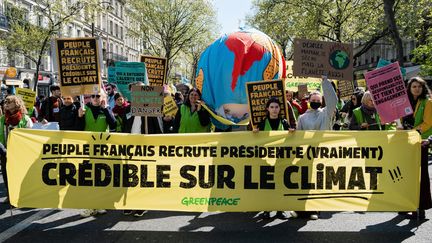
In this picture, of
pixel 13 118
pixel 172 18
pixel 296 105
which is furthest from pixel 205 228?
pixel 172 18

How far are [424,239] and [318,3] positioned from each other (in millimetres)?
25154

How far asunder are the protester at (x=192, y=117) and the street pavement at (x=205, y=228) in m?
1.35

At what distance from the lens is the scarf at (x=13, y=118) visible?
699 centimetres

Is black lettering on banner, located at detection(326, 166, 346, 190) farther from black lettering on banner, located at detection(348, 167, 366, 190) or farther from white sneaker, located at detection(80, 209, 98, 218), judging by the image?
white sneaker, located at detection(80, 209, 98, 218)

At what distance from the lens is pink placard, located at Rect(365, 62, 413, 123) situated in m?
5.89

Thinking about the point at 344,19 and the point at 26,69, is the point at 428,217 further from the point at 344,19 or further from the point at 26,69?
the point at 26,69

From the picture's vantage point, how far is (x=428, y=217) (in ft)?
19.9

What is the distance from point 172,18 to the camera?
145 ft

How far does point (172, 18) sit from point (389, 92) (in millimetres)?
39753

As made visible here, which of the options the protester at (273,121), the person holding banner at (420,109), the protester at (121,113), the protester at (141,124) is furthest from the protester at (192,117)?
the person holding banner at (420,109)

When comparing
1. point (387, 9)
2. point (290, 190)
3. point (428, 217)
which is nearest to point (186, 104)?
point (290, 190)

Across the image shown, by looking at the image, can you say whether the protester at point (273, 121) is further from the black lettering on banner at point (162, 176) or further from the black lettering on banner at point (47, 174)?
the black lettering on banner at point (47, 174)

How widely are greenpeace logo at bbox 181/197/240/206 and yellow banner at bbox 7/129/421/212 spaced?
0.01 m

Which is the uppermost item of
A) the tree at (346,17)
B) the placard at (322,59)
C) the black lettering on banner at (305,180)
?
the tree at (346,17)
